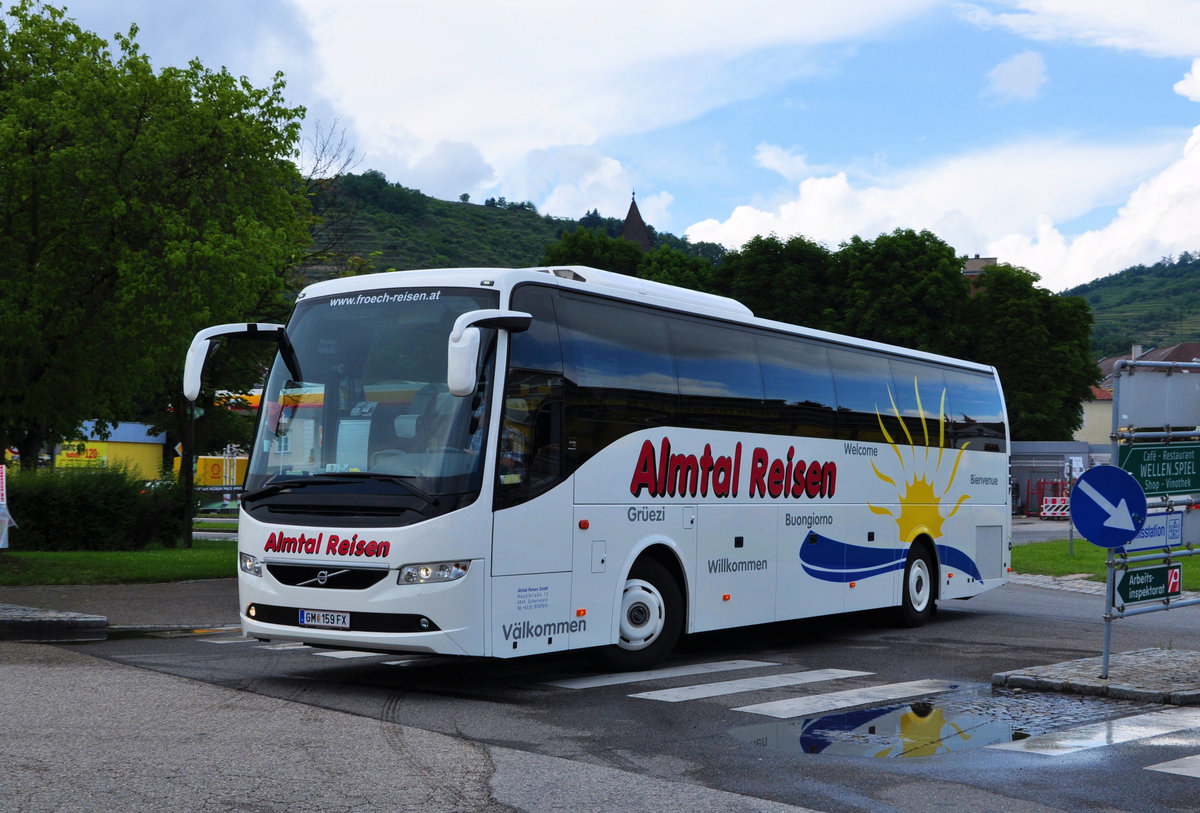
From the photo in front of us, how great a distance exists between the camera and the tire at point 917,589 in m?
15.3

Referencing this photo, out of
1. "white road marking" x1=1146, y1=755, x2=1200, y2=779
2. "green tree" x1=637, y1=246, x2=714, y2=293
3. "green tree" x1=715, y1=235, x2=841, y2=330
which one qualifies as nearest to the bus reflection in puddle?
"white road marking" x1=1146, y1=755, x2=1200, y2=779

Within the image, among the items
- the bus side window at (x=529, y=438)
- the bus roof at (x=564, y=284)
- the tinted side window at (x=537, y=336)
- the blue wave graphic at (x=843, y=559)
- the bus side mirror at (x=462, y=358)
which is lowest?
the blue wave graphic at (x=843, y=559)

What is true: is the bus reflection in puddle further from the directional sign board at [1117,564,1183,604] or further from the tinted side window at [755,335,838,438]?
→ the tinted side window at [755,335,838,438]

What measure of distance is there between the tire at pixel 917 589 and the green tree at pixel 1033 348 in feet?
159

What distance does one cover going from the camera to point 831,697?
962 cm

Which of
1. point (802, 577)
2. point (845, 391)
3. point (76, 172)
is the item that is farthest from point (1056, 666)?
point (76, 172)

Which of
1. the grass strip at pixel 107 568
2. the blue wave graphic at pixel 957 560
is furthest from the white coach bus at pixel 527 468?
the grass strip at pixel 107 568

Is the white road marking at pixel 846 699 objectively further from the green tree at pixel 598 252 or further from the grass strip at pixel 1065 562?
the green tree at pixel 598 252

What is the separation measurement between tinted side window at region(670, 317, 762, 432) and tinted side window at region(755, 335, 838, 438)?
0.21 m

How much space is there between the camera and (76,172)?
19.7 m

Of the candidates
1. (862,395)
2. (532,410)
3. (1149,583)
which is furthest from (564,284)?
(1149,583)

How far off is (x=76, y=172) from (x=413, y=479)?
43.3ft

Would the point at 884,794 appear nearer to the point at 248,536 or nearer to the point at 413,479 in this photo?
the point at 413,479

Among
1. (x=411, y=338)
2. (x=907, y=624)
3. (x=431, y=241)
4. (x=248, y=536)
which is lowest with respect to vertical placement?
(x=907, y=624)
